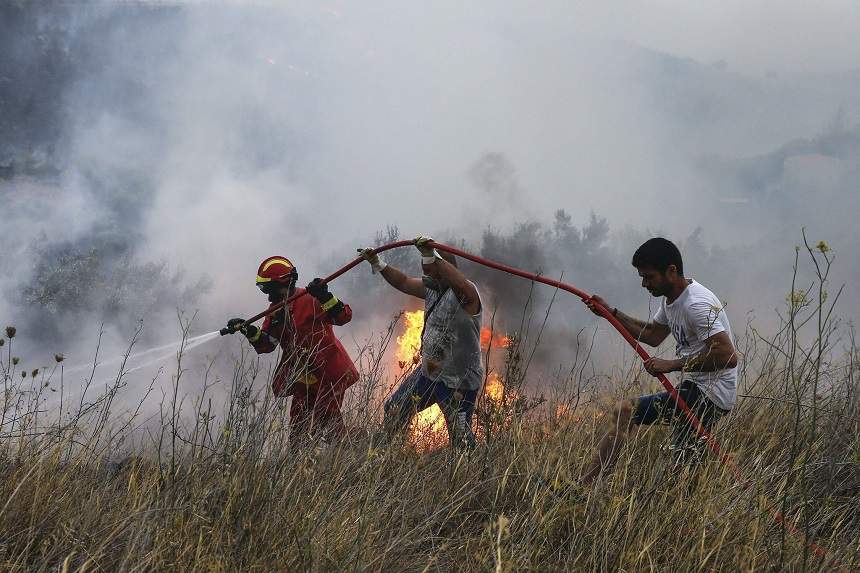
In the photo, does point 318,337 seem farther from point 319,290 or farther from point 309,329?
point 319,290

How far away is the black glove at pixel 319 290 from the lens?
4.82 meters

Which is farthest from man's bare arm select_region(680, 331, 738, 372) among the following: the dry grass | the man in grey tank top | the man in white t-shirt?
the man in grey tank top

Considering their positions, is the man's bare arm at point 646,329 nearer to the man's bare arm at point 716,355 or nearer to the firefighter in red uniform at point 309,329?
the man's bare arm at point 716,355

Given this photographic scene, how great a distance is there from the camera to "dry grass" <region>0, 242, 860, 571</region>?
225 centimetres

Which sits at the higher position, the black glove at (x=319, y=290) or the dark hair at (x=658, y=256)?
the black glove at (x=319, y=290)

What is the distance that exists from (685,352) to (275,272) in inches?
110

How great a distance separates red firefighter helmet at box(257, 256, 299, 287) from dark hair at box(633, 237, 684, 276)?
2425mm

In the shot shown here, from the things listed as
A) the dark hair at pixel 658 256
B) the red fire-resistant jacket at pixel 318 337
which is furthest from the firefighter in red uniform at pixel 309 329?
the dark hair at pixel 658 256

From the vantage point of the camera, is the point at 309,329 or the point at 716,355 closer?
the point at 716,355

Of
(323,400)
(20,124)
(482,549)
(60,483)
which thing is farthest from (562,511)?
(20,124)

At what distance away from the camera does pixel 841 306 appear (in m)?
40.3

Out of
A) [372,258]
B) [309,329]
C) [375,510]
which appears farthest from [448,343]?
[375,510]

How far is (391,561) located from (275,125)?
88.1ft

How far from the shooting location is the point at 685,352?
3926 mm
